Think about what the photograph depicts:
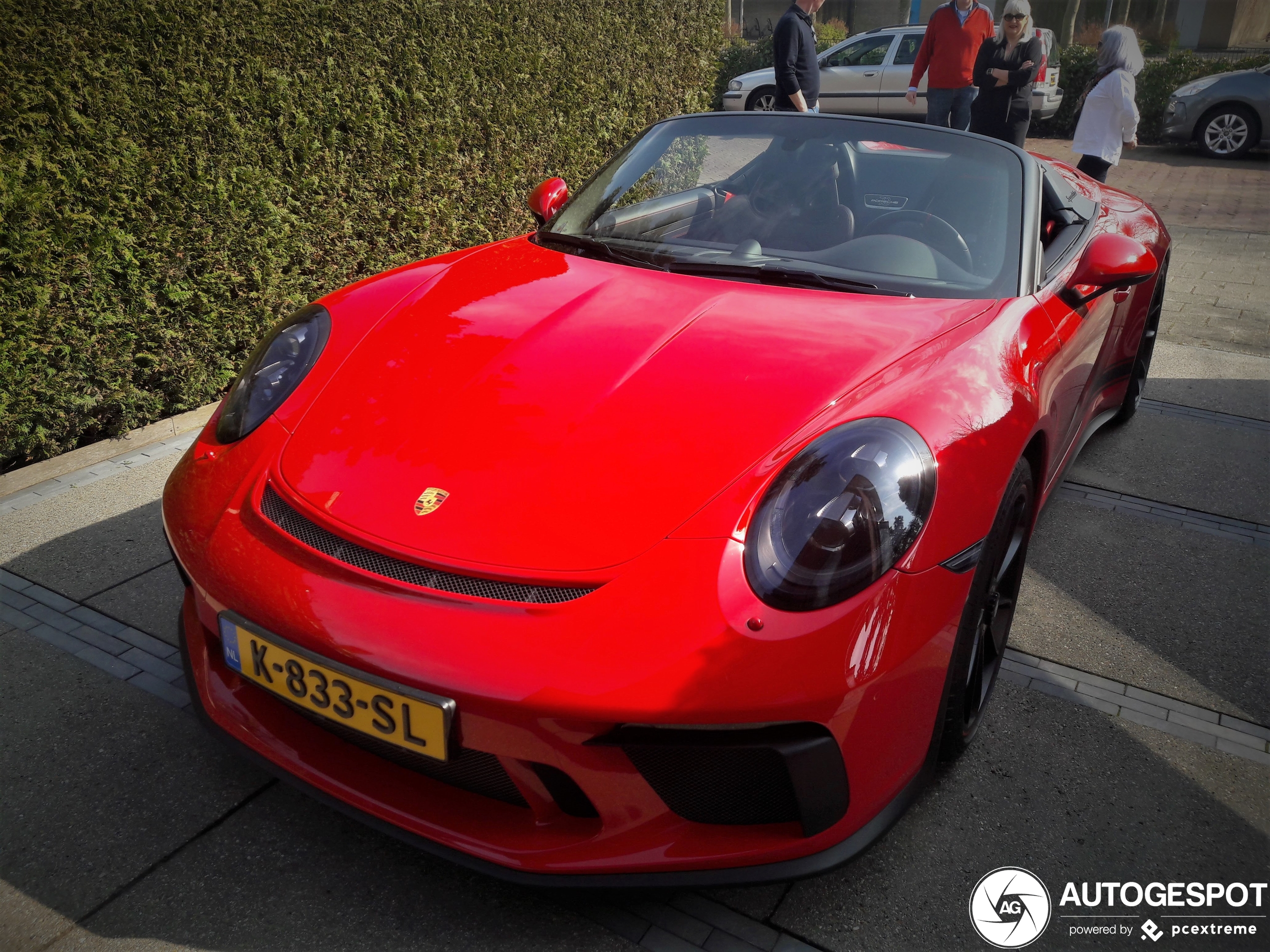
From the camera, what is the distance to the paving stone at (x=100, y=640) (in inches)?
96.0

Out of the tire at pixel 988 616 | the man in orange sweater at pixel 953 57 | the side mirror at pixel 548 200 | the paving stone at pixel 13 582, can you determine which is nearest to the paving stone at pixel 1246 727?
the tire at pixel 988 616

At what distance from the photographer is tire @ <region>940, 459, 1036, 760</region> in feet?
5.81

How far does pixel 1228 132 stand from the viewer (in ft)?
38.0

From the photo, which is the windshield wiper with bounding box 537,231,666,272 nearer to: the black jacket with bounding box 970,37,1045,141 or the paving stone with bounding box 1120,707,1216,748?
the paving stone with bounding box 1120,707,1216,748

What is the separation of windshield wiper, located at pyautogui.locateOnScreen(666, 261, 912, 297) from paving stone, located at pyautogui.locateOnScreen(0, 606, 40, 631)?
75.1 inches

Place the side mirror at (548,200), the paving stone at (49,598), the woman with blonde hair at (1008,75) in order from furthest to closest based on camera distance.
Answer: the woman with blonde hair at (1008,75), the side mirror at (548,200), the paving stone at (49,598)

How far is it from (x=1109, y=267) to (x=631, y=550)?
1.62m

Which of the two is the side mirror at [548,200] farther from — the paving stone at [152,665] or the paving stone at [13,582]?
the paving stone at [13,582]

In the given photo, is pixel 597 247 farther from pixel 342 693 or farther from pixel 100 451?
pixel 100 451

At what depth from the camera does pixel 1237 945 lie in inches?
66.0

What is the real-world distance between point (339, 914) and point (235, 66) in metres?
3.44

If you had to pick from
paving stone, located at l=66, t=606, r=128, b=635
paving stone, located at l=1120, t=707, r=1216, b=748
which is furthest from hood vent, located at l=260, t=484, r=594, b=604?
paving stone, located at l=1120, t=707, r=1216, b=748

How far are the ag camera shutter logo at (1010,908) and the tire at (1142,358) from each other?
2.42 m

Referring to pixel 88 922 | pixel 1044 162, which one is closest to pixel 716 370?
pixel 88 922
